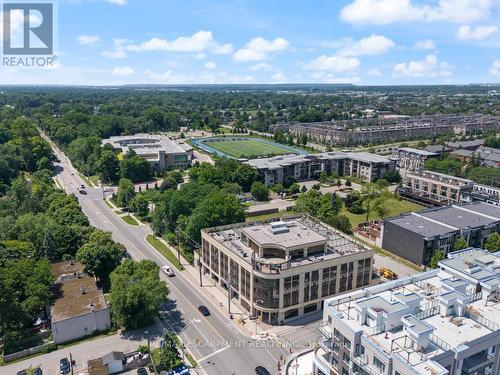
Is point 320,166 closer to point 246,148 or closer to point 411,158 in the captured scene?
point 411,158

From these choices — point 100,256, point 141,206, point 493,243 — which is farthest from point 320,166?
point 100,256

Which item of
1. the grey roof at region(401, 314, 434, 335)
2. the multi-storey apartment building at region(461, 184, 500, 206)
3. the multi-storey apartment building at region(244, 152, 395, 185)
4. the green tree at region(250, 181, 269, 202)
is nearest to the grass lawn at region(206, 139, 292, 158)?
the multi-storey apartment building at region(244, 152, 395, 185)

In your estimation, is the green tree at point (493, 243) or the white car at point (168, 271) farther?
the green tree at point (493, 243)

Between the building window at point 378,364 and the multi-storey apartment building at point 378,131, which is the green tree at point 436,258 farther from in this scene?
the multi-storey apartment building at point 378,131

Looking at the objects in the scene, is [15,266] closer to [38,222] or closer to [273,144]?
[38,222]

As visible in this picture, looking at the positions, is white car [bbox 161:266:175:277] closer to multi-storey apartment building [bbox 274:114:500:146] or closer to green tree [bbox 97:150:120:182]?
green tree [bbox 97:150:120:182]

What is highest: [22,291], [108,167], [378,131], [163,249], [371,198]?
[378,131]

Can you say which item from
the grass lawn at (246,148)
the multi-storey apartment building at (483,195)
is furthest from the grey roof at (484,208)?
the grass lawn at (246,148)
